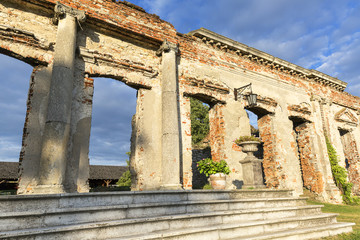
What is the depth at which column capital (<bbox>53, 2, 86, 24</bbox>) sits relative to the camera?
237 inches

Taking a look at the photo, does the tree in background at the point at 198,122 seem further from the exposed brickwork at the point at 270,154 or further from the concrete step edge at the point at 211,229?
the concrete step edge at the point at 211,229

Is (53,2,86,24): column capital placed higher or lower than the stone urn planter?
higher

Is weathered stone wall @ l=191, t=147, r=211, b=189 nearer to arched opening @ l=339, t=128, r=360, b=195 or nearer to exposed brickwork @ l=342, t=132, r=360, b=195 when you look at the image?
arched opening @ l=339, t=128, r=360, b=195

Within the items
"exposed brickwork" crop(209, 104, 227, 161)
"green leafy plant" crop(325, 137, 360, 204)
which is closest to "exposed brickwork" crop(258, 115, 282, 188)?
"exposed brickwork" crop(209, 104, 227, 161)

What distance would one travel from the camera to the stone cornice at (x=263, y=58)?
30.2 ft

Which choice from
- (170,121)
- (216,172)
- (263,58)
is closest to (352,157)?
(263,58)

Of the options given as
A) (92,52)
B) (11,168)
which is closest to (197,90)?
(92,52)

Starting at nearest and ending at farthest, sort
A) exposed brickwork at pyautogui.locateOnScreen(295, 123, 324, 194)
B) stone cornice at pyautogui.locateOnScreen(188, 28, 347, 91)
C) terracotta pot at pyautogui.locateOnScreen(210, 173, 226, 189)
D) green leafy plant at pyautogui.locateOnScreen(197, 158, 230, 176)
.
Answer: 1. terracotta pot at pyautogui.locateOnScreen(210, 173, 226, 189)
2. green leafy plant at pyautogui.locateOnScreen(197, 158, 230, 176)
3. stone cornice at pyautogui.locateOnScreen(188, 28, 347, 91)
4. exposed brickwork at pyautogui.locateOnScreen(295, 123, 324, 194)

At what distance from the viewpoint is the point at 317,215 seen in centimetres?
543

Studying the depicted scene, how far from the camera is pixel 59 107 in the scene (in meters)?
5.35

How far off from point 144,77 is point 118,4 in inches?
93.2

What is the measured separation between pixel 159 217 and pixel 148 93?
4.58 metres

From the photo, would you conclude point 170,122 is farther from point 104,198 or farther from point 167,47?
point 104,198

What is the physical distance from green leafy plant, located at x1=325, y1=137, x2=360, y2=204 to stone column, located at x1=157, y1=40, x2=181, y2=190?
8916mm
